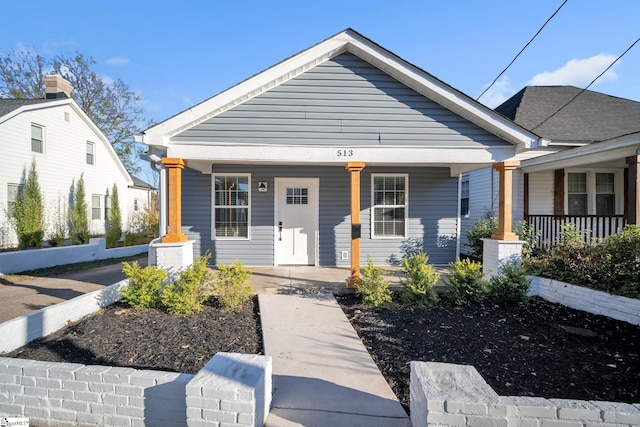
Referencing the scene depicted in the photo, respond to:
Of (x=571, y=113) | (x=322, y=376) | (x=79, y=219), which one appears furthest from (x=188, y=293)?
(x=571, y=113)

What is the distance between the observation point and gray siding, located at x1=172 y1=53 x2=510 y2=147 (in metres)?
5.79

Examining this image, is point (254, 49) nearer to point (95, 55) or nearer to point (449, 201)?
point (449, 201)

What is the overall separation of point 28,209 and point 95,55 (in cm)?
1821

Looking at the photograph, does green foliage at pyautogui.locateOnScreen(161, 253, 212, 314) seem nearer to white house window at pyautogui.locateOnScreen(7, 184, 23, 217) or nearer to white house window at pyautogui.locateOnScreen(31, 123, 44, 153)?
white house window at pyautogui.locateOnScreen(7, 184, 23, 217)

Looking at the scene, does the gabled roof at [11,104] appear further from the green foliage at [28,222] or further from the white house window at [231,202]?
the white house window at [231,202]

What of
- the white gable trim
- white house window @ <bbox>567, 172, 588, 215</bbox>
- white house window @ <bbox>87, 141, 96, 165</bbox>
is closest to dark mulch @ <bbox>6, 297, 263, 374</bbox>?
white house window @ <bbox>567, 172, 588, 215</bbox>

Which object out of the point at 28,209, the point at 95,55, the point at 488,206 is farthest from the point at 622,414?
the point at 95,55

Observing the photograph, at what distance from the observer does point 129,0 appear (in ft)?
26.2

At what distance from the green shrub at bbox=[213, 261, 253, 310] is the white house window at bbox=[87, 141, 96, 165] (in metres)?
14.3

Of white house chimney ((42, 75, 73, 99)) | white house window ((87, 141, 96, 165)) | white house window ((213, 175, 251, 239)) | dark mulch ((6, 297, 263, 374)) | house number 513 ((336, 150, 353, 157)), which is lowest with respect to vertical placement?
dark mulch ((6, 297, 263, 374))

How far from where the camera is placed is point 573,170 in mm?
9312

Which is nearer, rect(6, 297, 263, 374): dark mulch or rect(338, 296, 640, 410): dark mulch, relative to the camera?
rect(338, 296, 640, 410): dark mulch

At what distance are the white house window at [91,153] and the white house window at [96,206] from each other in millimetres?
1639

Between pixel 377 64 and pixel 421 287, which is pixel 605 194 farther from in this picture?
pixel 377 64
